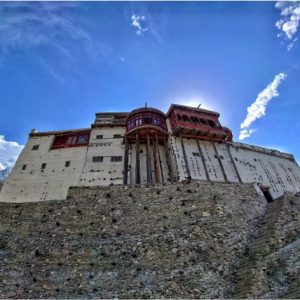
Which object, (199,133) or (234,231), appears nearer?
(234,231)

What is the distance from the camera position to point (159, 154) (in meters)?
27.5

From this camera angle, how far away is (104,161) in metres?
26.8

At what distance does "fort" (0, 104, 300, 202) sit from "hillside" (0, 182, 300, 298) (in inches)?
210

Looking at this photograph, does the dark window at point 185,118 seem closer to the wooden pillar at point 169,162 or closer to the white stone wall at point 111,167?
the white stone wall at point 111,167

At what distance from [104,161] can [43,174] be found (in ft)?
19.1

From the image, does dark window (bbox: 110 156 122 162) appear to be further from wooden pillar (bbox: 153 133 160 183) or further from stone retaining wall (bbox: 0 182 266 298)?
stone retaining wall (bbox: 0 182 266 298)

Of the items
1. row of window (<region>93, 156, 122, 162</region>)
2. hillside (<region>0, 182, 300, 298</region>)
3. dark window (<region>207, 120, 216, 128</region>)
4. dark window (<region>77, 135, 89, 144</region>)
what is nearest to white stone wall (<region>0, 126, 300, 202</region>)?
row of window (<region>93, 156, 122, 162</region>)

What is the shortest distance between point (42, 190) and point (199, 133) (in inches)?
641

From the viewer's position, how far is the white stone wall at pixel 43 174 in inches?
948

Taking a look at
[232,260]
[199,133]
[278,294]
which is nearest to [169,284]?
[232,260]

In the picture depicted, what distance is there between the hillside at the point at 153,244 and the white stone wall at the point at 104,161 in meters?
5.35

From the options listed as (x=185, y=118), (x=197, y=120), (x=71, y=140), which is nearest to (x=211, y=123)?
(x=197, y=120)

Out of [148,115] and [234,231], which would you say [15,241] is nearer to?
[234,231]

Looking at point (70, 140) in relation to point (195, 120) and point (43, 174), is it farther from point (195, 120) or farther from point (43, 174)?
point (195, 120)
